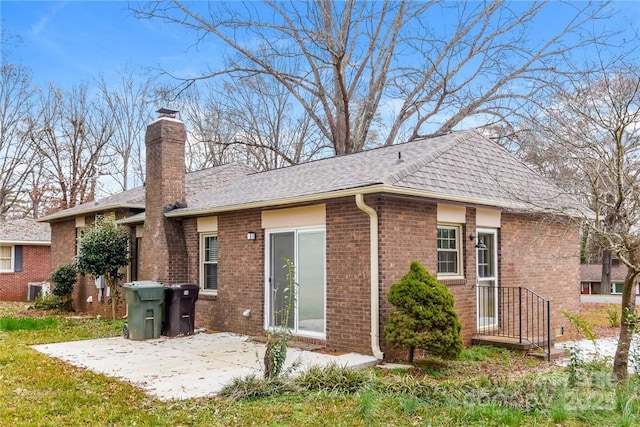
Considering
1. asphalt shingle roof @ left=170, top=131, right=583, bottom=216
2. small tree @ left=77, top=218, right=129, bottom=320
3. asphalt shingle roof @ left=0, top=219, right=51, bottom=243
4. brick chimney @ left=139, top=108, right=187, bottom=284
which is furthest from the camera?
asphalt shingle roof @ left=0, top=219, right=51, bottom=243

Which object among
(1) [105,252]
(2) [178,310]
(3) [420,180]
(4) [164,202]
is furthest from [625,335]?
(1) [105,252]

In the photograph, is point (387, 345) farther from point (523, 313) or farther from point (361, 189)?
point (523, 313)

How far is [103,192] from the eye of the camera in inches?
1234

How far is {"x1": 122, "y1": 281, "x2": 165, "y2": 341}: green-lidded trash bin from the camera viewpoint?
34.1ft

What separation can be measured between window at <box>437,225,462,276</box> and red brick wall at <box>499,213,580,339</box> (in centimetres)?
120

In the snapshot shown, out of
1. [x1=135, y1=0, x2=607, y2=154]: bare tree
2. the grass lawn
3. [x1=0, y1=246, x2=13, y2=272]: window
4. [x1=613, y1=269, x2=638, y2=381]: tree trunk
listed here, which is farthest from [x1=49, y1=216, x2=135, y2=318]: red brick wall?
A: [x1=613, y1=269, x2=638, y2=381]: tree trunk

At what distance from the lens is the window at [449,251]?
9.49 meters

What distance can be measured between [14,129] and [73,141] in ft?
12.8

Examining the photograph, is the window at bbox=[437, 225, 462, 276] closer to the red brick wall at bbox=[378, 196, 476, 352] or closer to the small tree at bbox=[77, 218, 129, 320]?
the red brick wall at bbox=[378, 196, 476, 352]

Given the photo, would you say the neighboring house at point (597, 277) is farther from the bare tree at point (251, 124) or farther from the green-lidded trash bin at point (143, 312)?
the green-lidded trash bin at point (143, 312)

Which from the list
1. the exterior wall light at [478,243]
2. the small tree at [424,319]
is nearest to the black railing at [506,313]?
the exterior wall light at [478,243]

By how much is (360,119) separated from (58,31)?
Result: 47.5 feet

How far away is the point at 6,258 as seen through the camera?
23750 millimetres

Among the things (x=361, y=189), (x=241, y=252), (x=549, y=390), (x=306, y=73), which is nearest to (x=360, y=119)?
(x=306, y=73)
